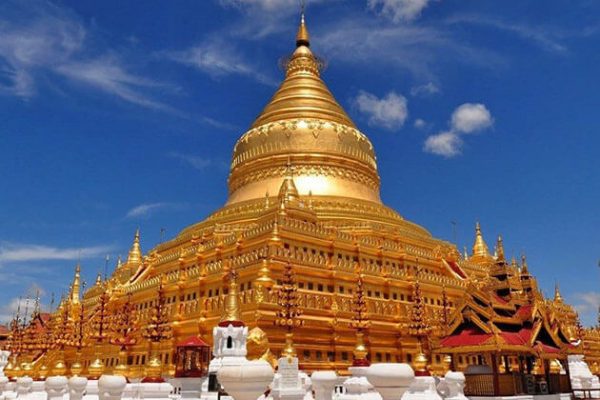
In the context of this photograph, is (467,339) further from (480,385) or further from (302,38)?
(302,38)

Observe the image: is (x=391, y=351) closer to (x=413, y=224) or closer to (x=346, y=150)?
(x=413, y=224)

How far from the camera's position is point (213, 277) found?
2884 centimetres

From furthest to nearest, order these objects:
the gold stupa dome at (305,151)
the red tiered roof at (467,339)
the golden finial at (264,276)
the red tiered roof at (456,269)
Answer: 1. the gold stupa dome at (305,151)
2. the red tiered roof at (456,269)
3. the golden finial at (264,276)
4. the red tiered roof at (467,339)

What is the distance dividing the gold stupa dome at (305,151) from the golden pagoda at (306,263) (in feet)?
0.33

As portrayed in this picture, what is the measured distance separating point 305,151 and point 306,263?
539 inches

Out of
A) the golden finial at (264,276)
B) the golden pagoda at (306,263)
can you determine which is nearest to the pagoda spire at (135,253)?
the golden pagoda at (306,263)

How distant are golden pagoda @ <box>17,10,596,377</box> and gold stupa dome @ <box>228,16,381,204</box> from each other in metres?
0.10

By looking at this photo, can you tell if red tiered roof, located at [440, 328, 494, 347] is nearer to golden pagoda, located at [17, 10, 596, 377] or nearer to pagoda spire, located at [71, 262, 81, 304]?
golden pagoda, located at [17, 10, 596, 377]

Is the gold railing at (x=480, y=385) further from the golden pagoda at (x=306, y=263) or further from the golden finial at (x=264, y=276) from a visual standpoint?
the golden finial at (x=264, y=276)

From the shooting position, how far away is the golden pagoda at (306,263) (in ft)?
82.4

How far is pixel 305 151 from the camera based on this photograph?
130 feet

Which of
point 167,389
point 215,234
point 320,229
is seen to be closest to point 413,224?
point 320,229

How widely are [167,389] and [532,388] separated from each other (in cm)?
1159

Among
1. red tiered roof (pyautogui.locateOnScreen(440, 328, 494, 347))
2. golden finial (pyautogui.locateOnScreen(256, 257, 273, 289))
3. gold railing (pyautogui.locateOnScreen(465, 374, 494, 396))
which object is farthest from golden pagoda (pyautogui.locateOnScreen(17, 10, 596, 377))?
gold railing (pyautogui.locateOnScreen(465, 374, 494, 396))
